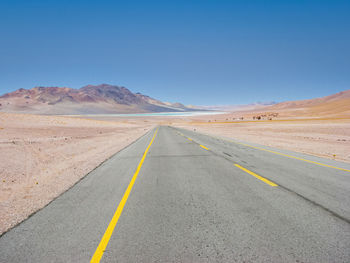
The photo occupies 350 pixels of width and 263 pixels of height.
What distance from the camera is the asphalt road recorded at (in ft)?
8.79

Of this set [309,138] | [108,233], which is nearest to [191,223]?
[108,233]

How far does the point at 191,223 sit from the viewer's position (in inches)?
136

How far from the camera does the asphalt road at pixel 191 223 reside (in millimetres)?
2680

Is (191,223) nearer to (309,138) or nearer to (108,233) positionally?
(108,233)

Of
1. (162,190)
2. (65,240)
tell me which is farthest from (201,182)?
(65,240)

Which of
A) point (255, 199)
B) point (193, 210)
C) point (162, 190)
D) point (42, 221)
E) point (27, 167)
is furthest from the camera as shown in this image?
point (27, 167)

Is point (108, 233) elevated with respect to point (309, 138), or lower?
lower

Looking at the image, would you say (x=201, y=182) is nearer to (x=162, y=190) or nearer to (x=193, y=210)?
(x=162, y=190)

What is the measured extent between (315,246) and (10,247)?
451cm

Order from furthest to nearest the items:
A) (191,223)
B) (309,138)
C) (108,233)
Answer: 1. (309,138)
2. (191,223)
3. (108,233)

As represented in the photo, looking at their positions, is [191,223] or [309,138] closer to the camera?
[191,223]

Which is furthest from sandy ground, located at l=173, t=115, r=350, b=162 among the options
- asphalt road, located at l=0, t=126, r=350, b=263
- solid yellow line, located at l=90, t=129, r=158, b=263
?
solid yellow line, located at l=90, t=129, r=158, b=263

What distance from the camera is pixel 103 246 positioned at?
9.31ft

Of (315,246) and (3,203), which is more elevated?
(315,246)
